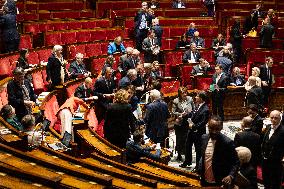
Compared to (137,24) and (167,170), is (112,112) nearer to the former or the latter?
(167,170)

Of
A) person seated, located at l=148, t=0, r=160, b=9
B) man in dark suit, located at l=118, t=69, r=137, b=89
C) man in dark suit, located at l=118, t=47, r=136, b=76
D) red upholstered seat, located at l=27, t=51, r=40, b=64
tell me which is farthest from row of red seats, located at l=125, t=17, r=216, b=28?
man in dark suit, located at l=118, t=69, r=137, b=89

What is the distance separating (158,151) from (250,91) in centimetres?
294

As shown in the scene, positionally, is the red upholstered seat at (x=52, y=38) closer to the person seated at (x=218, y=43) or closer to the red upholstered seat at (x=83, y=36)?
the red upholstered seat at (x=83, y=36)

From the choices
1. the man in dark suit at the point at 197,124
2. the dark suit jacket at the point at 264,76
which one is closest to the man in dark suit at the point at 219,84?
the dark suit jacket at the point at 264,76

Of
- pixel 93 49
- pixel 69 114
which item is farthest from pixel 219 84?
pixel 69 114

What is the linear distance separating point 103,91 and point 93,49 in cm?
268

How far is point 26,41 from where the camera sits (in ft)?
31.8

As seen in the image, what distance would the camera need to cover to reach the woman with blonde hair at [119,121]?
614 cm

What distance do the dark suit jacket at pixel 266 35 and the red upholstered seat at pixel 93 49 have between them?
10.5ft

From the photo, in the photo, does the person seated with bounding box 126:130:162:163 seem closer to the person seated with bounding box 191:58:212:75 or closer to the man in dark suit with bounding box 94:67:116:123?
the man in dark suit with bounding box 94:67:116:123

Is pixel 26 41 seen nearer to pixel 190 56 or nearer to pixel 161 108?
pixel 190 56

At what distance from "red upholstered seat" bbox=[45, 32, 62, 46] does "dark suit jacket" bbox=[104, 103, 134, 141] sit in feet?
13.7

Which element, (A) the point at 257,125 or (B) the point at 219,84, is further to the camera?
(B) the point at 219,84

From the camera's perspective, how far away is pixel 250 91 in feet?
27.9
